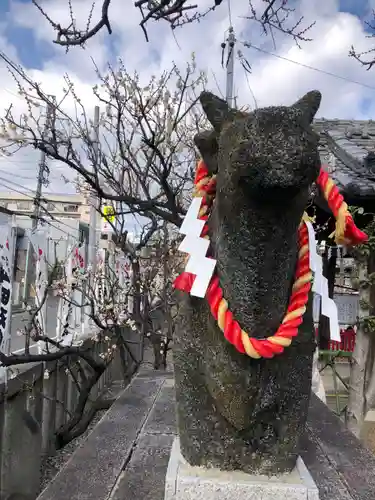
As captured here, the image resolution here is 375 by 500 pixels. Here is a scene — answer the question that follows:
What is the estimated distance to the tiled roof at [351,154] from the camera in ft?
14.1

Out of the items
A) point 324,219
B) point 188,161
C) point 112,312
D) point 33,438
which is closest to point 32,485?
point 33,438

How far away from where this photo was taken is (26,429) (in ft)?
16.6

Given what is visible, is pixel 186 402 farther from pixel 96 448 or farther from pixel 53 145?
pixel 53 145

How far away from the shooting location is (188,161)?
7531mm

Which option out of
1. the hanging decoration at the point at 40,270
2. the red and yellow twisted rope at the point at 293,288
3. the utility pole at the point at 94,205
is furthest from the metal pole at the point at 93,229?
the red and yellow twisted rope at the point at 293,288

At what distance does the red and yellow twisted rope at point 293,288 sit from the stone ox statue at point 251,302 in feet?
0.13

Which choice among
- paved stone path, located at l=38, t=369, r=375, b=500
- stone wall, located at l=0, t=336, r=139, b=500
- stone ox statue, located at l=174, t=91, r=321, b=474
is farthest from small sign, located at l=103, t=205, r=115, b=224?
stone ox statue, located at l=174, t=91, r=321, b=474

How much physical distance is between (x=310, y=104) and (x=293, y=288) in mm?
740

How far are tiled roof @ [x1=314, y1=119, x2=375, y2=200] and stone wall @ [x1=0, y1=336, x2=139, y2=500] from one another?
3.62 metres

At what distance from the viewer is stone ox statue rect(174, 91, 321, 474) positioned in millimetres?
1664

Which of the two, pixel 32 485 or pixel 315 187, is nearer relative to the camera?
pixel 315 187

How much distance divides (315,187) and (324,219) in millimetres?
3276

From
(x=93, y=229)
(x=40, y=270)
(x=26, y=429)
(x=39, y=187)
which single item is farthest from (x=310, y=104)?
(x=39, y=187)

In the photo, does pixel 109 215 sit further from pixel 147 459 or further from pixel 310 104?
pixel 310 104
